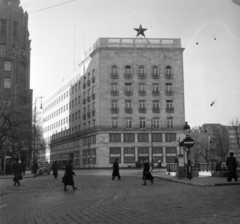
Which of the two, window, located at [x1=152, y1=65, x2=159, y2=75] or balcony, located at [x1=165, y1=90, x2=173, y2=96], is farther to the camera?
window, located at [x1=152, y1=65, x2=159, y2=75]

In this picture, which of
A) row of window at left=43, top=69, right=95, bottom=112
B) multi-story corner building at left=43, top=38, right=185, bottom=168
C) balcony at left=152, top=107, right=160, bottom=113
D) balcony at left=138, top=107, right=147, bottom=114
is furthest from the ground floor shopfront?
row of window at left=43, top=69, right=95, bottom=112

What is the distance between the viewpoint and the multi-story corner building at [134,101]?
72.9 metres

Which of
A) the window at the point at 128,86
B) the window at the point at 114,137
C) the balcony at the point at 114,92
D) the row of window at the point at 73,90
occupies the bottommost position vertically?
the window at the point at 114,137

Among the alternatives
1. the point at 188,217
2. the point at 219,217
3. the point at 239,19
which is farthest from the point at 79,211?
the point at 239,19

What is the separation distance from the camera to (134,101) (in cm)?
7456

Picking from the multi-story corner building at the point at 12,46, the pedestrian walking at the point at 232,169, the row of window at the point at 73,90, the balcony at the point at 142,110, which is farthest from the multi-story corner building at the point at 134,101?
the pedestrian walking at the point at 232,169

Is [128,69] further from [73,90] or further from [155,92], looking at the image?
[73,90]

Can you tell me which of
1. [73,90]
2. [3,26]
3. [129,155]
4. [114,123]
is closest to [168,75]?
[114,123]

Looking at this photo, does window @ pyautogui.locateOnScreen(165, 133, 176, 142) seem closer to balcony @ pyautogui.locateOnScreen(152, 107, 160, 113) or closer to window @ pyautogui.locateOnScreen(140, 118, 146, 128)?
window @ pyautogui.locateOnScreen(140, 118, 146, 128)

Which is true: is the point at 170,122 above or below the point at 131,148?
above

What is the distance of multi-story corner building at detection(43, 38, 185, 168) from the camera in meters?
72.9

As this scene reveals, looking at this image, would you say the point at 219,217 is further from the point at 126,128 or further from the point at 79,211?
the point at 126,128

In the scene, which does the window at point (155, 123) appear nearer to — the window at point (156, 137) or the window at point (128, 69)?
the window at point (156, 137)

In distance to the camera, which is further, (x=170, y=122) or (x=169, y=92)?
(x=169, y=92)
